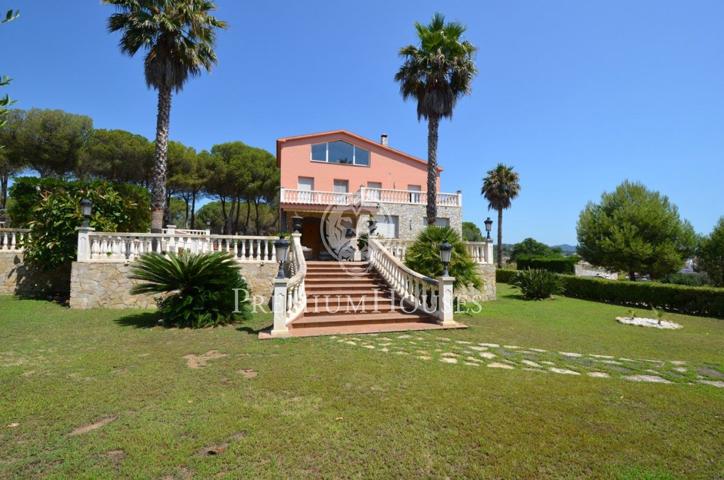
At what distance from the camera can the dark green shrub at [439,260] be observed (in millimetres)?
10000

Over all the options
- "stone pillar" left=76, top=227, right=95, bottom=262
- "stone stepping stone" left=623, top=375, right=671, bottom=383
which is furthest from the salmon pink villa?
"stone stepping stone" left=623, top=375, right=671, bottom=383

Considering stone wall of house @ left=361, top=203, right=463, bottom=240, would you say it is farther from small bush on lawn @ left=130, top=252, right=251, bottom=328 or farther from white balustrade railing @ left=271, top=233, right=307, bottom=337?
small bush on lawn @ left=130, top=252, right=251, bottom=328

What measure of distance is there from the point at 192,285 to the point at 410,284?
5.27m

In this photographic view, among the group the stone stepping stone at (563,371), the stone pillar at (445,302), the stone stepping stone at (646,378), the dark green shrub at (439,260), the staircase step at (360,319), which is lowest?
the stone stepping stone at (563,371)

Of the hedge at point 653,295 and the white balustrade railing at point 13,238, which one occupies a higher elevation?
the white balustrade railing at point 13,238

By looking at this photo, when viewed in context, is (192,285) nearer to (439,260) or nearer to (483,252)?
(439,260)

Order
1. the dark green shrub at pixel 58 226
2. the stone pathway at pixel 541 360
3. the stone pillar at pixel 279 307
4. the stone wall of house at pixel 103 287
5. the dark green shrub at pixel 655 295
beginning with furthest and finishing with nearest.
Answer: the dark green shrub at pixel 655 295
the dark green shrub at pixel 58 226
the stone wall of house at pixel 103 287
the stone pillar at pixel 279 307
the stone pathway at pixel 541 360

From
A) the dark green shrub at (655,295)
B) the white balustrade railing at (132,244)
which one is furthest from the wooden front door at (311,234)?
the dark green shrub at (655,295)

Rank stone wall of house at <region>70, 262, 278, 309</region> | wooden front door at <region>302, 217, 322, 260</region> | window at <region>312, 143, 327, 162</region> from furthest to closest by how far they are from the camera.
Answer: window at <region>312, 143, 327, 162</region> < wooden front door at <region>302, 217, 322, 260</region> < stone wall of house at <region>70, 262, 278, 309</region>

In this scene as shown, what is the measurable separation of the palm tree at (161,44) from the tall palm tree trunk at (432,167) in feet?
31.9

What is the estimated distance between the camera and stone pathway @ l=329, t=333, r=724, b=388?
15.3 feet

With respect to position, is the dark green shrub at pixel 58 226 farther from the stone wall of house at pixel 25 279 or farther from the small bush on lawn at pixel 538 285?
the small bush on lawn at pixel 538 285

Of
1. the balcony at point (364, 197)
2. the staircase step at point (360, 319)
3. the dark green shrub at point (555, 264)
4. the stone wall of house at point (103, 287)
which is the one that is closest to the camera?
the staircase step at point (360, 319)

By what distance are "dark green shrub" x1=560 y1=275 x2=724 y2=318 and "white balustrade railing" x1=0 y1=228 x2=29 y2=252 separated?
875 inches
